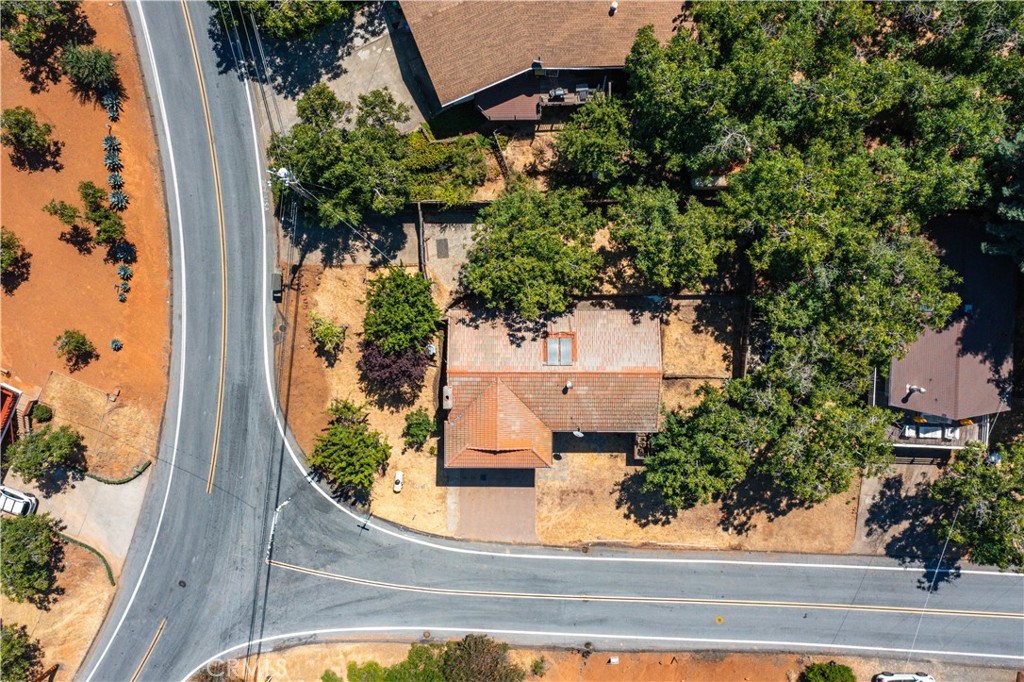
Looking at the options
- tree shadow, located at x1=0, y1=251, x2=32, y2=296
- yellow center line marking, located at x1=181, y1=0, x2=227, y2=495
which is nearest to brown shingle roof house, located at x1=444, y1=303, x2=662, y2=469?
yellow center line marking, located at x1=181, y1=0, x2=227, y2=495

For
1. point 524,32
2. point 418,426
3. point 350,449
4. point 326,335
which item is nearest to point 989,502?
point 418,426

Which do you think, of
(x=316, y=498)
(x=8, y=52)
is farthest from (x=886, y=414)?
(x=8, y=52)

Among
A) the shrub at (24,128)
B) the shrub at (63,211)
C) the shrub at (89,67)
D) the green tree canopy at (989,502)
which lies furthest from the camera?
the shrub at (63,211)

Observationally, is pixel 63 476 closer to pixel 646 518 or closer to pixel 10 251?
pixel 10 251

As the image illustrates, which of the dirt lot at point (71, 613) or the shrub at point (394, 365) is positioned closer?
the shrub at point (394, 365)

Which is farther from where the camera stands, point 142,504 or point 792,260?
point 142,504

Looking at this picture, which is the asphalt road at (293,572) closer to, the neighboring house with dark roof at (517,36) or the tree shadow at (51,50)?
the tree shadow at (51,50)

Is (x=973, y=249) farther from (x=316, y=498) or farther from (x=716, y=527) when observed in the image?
(x=316, y=498)

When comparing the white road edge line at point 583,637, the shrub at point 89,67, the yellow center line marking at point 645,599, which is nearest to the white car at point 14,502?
the white road edge line at point 583,637
